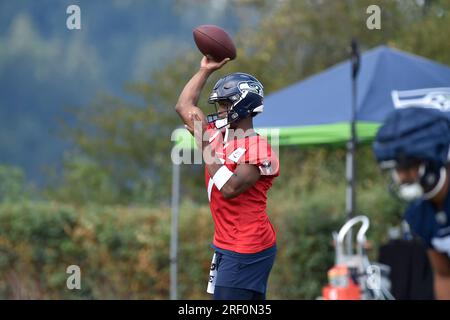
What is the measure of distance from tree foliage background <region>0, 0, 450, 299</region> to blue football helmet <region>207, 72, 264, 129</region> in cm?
619

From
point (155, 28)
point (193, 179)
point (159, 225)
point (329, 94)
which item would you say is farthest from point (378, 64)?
point (155, 28)

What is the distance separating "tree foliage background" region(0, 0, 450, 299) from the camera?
12547mm

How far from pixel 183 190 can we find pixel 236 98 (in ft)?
70.9

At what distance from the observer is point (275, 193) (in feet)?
51.8

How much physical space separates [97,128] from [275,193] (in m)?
19.4

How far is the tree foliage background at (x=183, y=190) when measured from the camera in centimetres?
1255

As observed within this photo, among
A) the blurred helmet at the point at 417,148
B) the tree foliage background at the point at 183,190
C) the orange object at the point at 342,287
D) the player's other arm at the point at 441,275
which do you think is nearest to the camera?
the blurred helmet at the point at 417,148

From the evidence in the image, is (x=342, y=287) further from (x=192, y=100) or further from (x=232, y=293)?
(x=192, y=100)

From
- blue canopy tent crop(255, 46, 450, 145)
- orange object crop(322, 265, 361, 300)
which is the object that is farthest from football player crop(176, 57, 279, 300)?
blue canopy tent crop(255, 46, 450, 145)

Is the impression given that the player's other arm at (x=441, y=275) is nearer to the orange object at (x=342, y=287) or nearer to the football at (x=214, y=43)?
the football at (x=214, y=43)

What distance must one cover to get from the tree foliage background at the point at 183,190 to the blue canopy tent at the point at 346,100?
3.61 ft
